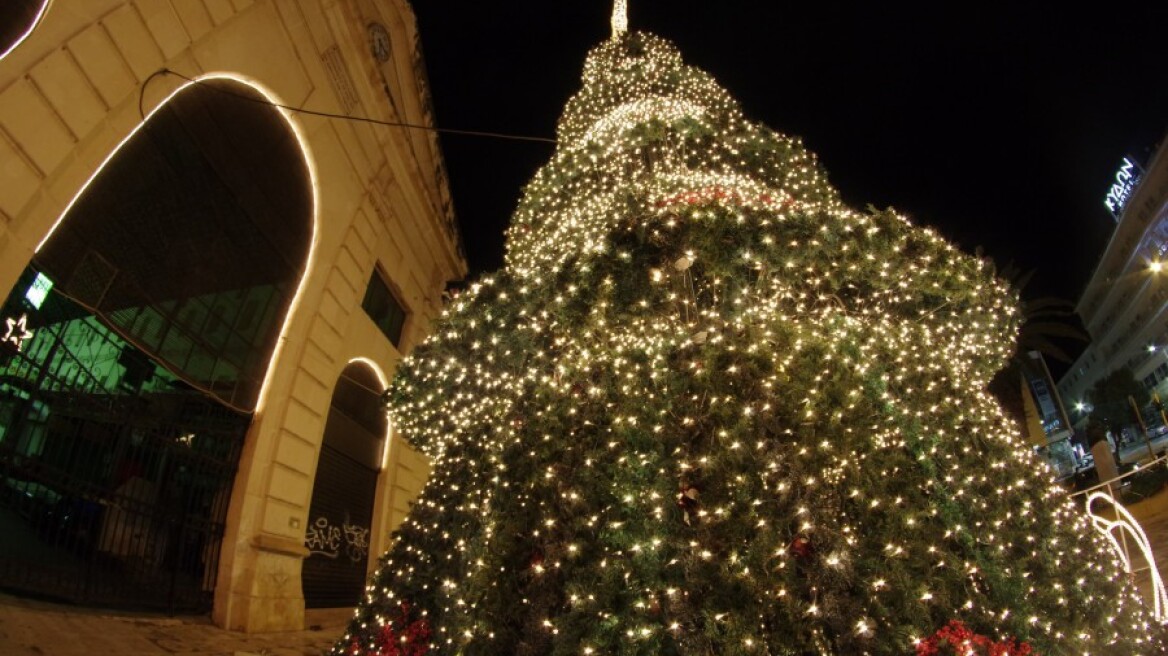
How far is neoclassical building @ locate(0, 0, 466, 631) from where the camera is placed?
547 centimetres

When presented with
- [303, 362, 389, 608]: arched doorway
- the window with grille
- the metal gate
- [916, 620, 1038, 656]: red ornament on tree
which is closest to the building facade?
[916, 620, 1038, 656]: red ornament on tree

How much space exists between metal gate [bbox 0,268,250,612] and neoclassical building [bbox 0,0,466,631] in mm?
28

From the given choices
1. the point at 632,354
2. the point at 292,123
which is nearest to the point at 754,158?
the point at 632,354

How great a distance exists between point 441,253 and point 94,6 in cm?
981

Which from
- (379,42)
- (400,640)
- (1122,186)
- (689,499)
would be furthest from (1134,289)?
(400,640)

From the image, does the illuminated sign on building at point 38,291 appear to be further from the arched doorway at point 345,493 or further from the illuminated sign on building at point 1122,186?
the illuminated sign on building at point 1122,186

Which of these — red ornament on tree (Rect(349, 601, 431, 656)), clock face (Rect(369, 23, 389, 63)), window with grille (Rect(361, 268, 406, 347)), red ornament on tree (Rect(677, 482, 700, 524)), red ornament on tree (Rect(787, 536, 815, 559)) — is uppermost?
clock face (Rect(369, 23, 389, 63))

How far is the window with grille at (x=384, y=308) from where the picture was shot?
11992mm

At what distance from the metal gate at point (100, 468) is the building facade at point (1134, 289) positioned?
56.8 meters

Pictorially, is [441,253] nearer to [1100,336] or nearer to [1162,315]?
[1162,315]

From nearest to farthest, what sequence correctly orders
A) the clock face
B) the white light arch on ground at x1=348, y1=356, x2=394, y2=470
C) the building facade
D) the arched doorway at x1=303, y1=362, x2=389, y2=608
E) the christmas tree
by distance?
the christmas tree → the arched doorway at x1=303, y1=362, x2=389, y2=608 → the clock face → the white light arch on ground at x1=348, y1=356, x2=394, y2=470 → the building facade

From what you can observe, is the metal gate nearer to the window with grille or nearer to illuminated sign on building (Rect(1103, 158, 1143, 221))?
the window with grille

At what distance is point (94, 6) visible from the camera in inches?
218

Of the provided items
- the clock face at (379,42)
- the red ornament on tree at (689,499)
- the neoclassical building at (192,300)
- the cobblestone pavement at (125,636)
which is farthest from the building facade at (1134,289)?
the cobblestone pavement at (125,636)
